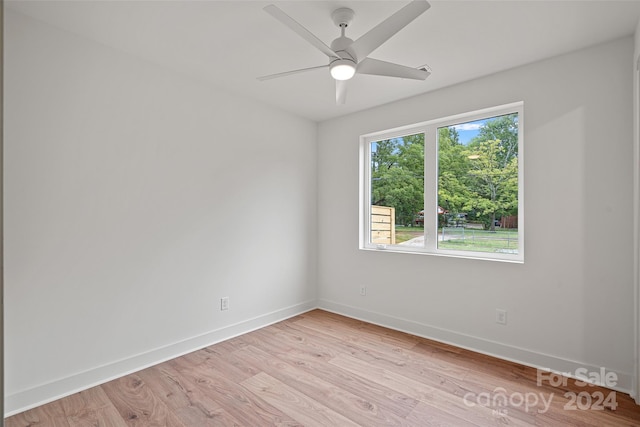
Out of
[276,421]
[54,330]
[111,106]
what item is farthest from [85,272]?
[276,421]

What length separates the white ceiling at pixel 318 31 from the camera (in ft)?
6.42

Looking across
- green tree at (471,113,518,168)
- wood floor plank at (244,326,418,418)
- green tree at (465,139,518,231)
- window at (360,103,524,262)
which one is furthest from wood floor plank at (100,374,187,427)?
green tree at (471,113,518,168)

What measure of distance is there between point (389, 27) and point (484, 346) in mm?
2672

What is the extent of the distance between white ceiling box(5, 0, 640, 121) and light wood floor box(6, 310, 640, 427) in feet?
8.05

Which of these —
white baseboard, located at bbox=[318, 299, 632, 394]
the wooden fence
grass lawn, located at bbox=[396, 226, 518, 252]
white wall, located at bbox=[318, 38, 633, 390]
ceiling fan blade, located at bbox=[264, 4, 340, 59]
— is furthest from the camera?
the wooden fence

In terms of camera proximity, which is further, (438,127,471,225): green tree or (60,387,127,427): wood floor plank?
(438,127,471,225): green tree

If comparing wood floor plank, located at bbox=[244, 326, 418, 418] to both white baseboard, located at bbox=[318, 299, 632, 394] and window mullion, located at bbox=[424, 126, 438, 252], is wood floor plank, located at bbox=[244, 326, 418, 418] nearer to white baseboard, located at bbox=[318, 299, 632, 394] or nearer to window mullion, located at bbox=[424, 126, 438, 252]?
white baseboard, located at bbox=[318, 299, 632, 394]

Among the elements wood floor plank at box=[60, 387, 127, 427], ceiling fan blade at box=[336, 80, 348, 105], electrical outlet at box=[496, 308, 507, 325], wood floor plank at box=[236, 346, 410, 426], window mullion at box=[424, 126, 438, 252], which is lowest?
wood floor plank at box=[60, 387, 127, 427]

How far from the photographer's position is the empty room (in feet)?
6.65

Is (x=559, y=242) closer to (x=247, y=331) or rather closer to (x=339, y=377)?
(x=339, y=377)

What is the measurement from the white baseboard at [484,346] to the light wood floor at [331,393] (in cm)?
9

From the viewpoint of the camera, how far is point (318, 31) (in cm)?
219

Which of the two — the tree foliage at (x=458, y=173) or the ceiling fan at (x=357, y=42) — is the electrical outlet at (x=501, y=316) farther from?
the ceiling fan at (x=357, y=42)

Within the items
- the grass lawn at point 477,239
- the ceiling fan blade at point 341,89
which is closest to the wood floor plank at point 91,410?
the ceiling fan blade at point 341,89
